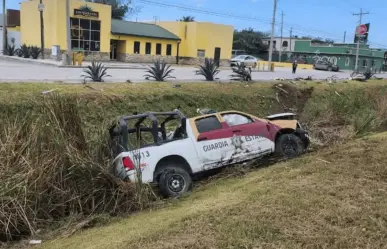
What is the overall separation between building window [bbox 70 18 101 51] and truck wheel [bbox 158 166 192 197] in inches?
1522

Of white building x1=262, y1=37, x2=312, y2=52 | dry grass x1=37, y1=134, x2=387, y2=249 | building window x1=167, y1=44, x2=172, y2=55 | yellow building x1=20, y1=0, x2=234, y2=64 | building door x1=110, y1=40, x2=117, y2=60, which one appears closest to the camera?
dry grass x1=37, y1=134, x2=387, y2=249

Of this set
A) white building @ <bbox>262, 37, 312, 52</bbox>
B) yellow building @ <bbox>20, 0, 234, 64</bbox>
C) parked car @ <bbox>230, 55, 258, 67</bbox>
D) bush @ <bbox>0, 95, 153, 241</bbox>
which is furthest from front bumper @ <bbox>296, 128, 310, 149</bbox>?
white building @ <bbox>262, 37, 312, 52</bbox>

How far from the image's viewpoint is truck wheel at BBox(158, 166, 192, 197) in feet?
27.2

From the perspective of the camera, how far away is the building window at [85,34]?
1740 inches

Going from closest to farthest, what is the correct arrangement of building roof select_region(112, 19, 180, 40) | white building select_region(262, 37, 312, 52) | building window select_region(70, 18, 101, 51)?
building window select_region(70, 18, 101, 51) → building roof select_region(112, 19, 180, 40) → white building select_region(262, 37, 312, 52)

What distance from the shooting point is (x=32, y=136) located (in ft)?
23.9

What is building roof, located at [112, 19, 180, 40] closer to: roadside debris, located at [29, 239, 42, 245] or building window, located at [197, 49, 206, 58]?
building window, located at [197, 49, 206, 58]

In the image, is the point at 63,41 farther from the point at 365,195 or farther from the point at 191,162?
the point at 365,195

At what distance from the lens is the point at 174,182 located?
845 cm

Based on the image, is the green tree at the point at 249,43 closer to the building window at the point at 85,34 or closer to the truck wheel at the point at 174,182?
the building window at the point at 85,34

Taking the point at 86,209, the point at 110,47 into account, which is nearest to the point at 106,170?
the point at 86,209

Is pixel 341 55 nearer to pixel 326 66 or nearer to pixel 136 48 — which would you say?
pixel 326 66

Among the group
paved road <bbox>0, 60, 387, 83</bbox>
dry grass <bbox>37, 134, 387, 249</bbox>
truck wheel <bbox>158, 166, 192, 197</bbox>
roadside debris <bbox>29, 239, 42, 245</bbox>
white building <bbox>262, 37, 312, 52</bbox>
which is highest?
white building <bbox>262, 37, 312, 52</bbox>

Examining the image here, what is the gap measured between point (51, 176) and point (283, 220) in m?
4.13
